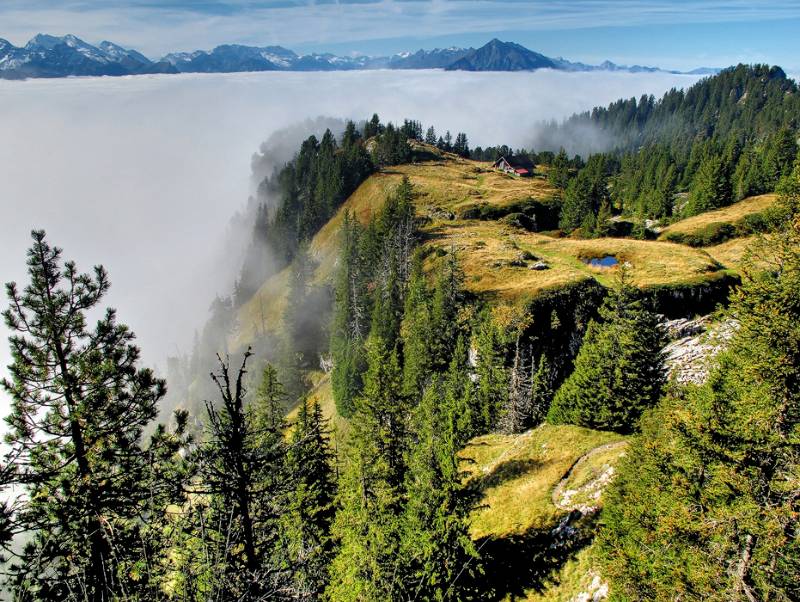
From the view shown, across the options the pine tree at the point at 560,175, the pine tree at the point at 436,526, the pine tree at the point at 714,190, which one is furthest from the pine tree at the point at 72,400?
the pine tree at the point at 560,175

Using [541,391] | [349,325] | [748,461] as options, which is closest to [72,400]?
[748,461]

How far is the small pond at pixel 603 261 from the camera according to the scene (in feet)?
234

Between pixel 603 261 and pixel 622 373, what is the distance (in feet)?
143

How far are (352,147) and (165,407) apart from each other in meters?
118

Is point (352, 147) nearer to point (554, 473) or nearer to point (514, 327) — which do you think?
point (514, 327)

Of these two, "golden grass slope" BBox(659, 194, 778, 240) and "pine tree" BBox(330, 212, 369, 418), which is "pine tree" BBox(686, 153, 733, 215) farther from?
"pine tree" BBox(330, 212, 369, 418)

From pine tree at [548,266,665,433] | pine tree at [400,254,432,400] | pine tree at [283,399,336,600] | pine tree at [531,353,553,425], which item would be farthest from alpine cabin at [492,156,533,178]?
pine tree at [283,399,336,600]

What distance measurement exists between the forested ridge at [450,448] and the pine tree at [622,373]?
179 mm

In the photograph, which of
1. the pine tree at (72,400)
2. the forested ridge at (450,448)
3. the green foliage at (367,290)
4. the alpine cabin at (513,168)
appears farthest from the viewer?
the alpine cabin at (513,168)

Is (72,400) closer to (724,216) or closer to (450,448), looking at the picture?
(450,448)

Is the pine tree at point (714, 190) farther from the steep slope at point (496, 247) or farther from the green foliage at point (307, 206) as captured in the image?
the green foliage at point (307, 206)

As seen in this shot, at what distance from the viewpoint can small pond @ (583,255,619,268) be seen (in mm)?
71312

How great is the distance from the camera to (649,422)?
67.8 ft

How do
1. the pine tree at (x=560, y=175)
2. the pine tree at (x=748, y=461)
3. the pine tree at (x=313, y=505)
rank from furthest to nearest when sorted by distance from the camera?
the pine tree at (x=560, y=175) < the pine tree at (x=313, y=505) < the pine tree at (x=748, y=461)
